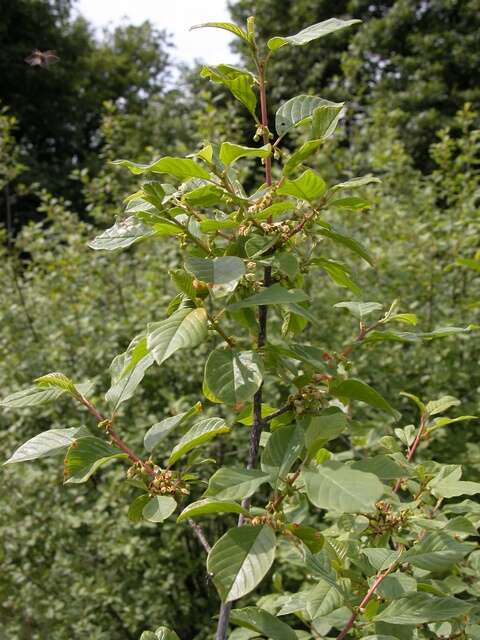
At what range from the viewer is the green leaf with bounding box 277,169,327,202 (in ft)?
3.07

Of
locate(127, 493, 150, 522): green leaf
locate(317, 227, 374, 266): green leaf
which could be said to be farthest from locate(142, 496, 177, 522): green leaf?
locate(317, 227, 374, 266): green leaf

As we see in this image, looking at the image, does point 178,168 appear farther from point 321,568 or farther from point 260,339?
point 321,568

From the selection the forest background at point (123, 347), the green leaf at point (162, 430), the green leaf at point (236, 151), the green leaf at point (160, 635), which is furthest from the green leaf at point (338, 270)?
the green leaf at point (160, 635)

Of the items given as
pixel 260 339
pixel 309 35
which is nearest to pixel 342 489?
pixel 260 339

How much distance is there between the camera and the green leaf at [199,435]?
1008 millimetres

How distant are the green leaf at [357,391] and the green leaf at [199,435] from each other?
190mm

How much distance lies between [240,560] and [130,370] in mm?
351

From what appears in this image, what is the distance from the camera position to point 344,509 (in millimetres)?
729

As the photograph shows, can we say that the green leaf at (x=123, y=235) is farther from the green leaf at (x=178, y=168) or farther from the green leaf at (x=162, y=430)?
the green leaf at (x=162, y=430)

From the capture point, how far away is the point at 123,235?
1083mm

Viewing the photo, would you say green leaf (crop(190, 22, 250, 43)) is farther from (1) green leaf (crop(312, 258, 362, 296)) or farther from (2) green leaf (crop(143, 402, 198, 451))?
(2) green leaf (crop(143, 402, 198, 451))

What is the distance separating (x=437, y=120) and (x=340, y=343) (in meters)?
12.5

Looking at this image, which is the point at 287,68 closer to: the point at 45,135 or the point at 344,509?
the point at 45,135

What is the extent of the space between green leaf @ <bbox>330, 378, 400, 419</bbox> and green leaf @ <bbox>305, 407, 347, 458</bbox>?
103 millimetres
